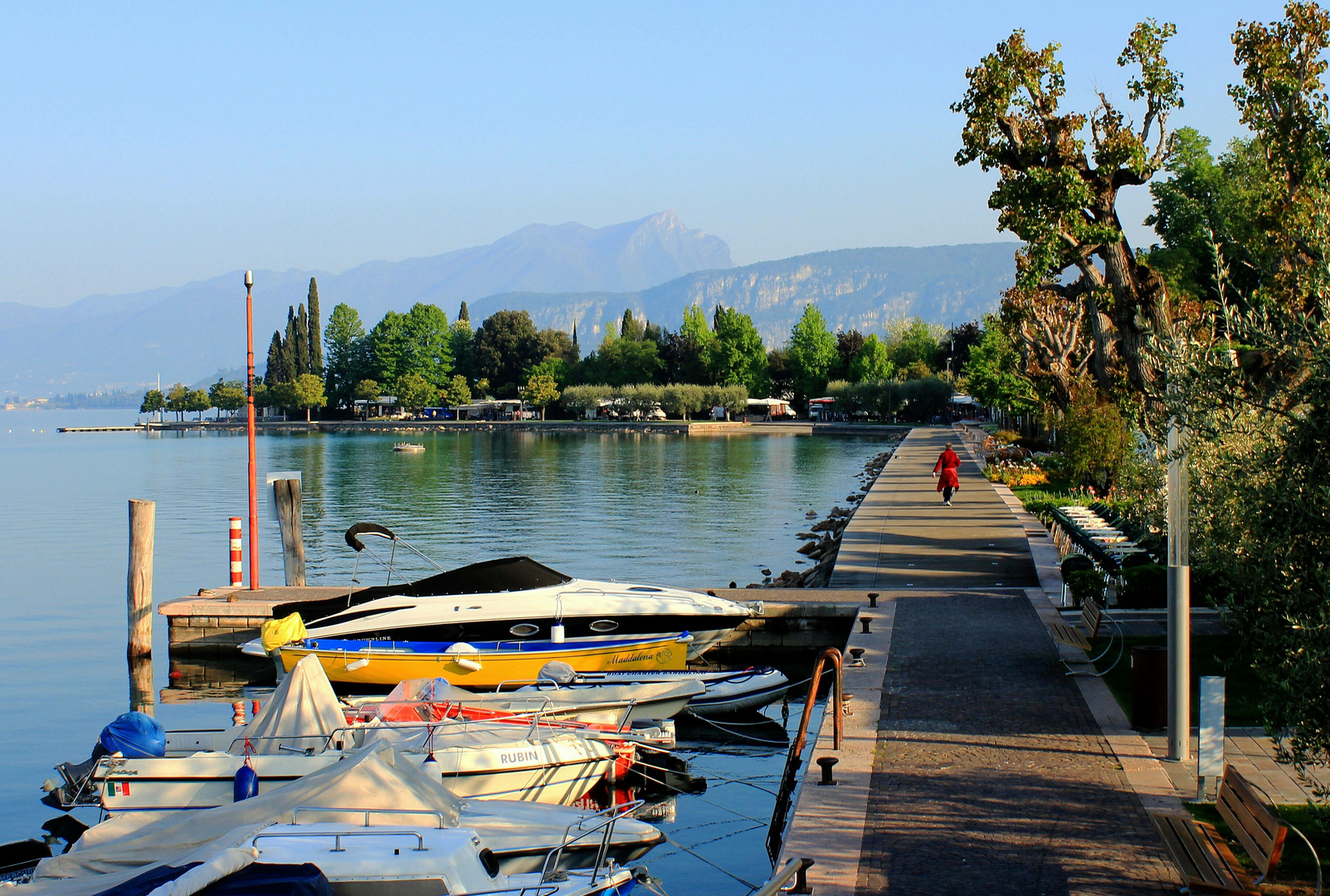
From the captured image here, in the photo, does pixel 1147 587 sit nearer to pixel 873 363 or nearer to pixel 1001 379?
pixel 1001 379

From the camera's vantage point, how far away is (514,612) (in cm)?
1658

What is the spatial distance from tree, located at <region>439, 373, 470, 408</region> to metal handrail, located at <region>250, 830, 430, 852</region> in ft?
492

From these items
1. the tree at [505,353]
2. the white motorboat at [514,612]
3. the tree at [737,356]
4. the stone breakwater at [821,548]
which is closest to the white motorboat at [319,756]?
the white motorboat at [514,612]

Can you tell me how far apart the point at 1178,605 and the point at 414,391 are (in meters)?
148

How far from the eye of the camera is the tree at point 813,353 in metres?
148

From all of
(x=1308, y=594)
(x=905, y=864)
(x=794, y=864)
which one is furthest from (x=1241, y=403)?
(x=794, y=864)

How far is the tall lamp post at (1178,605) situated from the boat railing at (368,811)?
646cm

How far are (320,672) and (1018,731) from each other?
7210 millimetres

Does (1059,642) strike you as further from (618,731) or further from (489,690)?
(489,690)

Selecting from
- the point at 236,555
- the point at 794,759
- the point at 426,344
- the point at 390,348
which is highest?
the point at 426,344

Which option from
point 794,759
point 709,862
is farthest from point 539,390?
point 794,759

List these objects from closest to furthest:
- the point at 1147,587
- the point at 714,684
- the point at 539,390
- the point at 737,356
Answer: the point at 714,684, the point at 1147,587, the point at 737,356, the point at 539,390

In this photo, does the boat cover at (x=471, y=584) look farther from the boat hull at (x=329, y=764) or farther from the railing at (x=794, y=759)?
the railing at (x=794, y=759)

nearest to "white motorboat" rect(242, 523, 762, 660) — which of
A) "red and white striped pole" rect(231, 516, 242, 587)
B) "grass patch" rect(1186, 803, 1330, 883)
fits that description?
"red and white striped pole" rect(231, 516, 242, 587)
